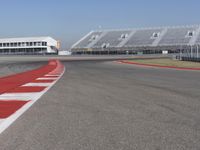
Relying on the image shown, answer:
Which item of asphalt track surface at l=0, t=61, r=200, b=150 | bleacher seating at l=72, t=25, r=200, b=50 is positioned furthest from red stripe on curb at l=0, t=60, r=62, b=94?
bleacher seating at l=72, t=25, r=200, b=50

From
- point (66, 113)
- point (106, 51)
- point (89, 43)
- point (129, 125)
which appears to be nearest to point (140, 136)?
point (129, 125)

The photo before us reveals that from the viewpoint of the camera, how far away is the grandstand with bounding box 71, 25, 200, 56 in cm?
8844

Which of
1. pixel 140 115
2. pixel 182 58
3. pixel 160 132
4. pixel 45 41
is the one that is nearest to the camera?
pixel 160 132

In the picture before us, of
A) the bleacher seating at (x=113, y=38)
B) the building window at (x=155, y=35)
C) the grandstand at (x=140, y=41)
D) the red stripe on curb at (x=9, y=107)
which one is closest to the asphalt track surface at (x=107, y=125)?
the red stripe on curb at (x=9, y=107)

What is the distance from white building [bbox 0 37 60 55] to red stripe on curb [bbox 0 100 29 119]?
110 metres

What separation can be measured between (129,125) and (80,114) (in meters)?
1.32

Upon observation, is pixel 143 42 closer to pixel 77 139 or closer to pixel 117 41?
pixel 117 41

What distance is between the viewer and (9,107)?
782 centimetres

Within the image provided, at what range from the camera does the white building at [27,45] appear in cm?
11900

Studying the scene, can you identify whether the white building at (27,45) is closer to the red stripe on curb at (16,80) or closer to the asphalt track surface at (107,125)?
Result: the red stripe on curb at (16,80)

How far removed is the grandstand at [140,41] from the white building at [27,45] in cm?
1703

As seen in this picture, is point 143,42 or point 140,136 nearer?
point 140,136

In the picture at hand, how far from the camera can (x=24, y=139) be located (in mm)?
5031

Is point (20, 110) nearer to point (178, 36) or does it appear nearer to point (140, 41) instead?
point (178, 36)
